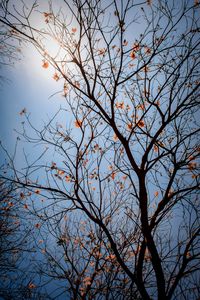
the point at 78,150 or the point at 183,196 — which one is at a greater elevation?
the point at 78,150

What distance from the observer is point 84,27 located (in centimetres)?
372

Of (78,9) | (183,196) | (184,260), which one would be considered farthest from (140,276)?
(78,9)

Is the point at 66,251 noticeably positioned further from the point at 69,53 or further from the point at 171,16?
the point at 171,16

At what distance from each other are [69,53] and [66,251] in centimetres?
669

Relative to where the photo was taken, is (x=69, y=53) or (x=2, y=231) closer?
(x=69, y=53)

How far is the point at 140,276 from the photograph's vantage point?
3809 millimetres

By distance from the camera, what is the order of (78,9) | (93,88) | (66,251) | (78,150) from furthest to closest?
(66,251), (78,150), (93,88), (78,9)

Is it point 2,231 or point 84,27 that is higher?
point 84,27

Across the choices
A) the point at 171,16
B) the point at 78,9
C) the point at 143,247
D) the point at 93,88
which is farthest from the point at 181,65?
the point at 143,247

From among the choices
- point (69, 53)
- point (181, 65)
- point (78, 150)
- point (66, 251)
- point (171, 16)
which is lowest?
point (66, 251)

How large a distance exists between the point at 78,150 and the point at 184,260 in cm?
280

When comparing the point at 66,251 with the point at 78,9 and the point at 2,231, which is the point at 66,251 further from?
the point at 78,9

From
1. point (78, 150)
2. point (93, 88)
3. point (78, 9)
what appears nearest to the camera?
point (78, 9)

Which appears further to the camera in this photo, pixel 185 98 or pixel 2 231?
pixel 2 231
